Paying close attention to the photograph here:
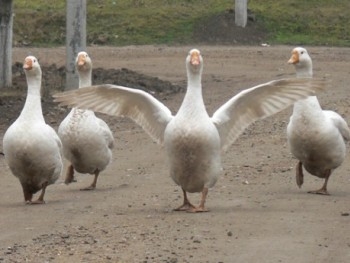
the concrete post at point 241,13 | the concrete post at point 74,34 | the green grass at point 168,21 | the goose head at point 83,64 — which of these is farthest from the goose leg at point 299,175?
the concrete post at point 241,13

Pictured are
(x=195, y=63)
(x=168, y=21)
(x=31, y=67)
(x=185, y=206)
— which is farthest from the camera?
(x=168, y=21)

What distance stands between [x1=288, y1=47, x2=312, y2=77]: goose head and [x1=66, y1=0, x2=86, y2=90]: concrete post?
9571 mm

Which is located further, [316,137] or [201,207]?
[316,137]

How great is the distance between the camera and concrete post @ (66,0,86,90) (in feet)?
75.8

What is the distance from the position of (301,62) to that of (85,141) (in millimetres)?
2812

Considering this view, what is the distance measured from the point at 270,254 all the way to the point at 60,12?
103ft

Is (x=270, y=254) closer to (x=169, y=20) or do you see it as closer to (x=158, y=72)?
(x=158, y=72)

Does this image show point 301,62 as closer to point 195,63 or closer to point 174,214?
point 195,63

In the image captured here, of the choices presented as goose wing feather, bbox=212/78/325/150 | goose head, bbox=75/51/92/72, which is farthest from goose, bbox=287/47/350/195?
goose head, bbox=75/51/92/72

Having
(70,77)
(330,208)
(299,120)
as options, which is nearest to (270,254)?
(330,208)

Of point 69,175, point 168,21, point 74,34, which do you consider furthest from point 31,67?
point 168,21

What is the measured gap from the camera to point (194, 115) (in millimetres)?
11961

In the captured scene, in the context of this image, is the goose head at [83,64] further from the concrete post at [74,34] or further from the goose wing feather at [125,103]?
the concrete post at [74,34]

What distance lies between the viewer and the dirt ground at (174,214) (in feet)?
32.7
